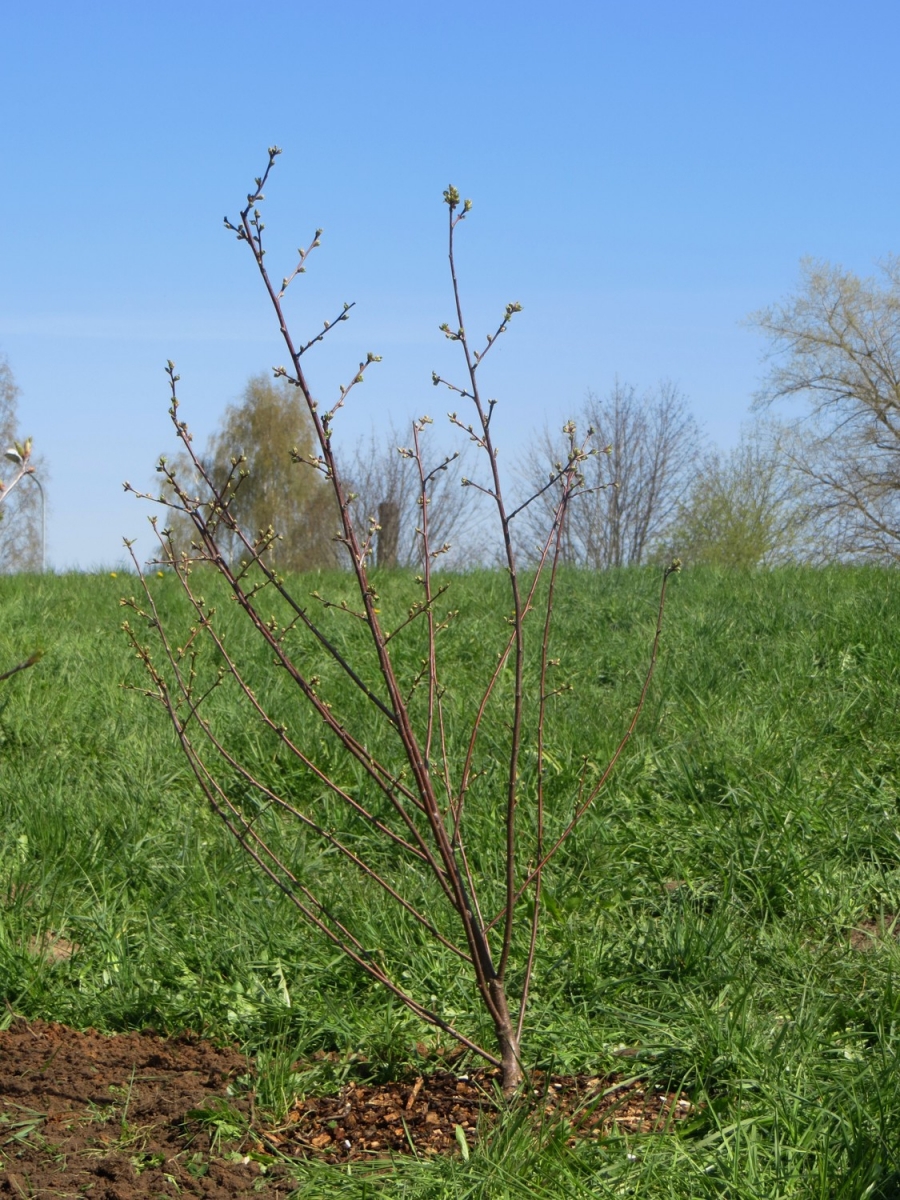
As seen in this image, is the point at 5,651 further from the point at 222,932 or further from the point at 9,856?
the point at 222,932

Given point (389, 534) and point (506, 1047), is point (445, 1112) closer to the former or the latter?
point (506, 1047)

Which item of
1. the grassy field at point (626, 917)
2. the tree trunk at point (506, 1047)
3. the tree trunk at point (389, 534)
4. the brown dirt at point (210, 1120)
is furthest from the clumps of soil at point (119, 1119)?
the tree trunk at point (389, 534)

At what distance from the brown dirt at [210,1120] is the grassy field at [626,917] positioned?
0.10 metres

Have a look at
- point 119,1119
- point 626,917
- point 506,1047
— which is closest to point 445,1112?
point 506,1047

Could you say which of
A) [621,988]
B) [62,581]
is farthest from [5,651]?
[621,988]

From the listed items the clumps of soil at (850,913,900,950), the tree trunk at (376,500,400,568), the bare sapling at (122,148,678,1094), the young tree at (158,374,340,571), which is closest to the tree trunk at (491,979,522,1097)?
the bare sapling at (122,148,678,1094)

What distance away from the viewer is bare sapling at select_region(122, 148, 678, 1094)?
260cm

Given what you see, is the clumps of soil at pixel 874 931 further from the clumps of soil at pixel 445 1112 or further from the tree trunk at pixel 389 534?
the tree trunk at pixel 389 534

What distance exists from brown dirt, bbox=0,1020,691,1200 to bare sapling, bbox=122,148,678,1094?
182 mm

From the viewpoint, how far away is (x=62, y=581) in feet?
31.0

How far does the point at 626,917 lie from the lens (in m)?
3.89

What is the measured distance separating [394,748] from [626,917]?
168cm

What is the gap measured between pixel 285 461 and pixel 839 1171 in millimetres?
38011

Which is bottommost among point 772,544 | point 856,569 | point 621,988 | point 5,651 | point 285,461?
point 621,988
